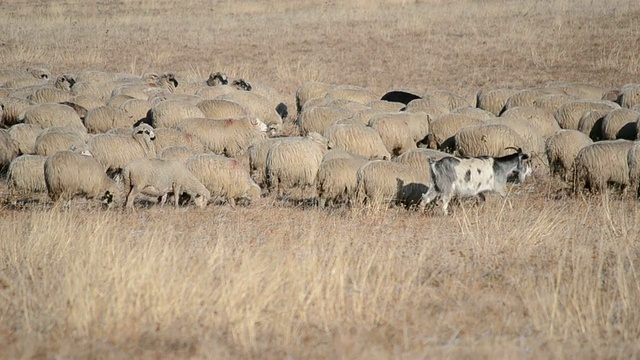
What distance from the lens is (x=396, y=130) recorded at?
616 inches

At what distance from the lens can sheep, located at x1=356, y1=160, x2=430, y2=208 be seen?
1187 centimetres

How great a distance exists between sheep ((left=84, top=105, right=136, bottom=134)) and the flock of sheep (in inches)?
0.9

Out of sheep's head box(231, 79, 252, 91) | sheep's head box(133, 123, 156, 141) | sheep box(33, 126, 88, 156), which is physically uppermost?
sheep's head box(133, 123, 156, 141)

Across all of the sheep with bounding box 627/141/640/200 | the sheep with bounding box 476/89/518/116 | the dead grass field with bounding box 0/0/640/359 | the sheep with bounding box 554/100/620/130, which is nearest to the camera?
the dead grass field with bounding box 0/0/640/359

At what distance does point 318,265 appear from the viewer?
8.09 m

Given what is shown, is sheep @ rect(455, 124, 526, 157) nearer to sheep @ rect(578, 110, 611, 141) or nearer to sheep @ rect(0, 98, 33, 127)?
sheep @ rect(578, 110, 611, 141)

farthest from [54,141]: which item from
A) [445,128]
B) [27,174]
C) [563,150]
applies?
[563,150]

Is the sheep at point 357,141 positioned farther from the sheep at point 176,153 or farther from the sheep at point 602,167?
the sheep at point 602,167

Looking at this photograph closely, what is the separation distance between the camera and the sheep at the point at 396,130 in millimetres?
15641

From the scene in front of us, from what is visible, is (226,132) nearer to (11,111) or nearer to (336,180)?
(336,180)

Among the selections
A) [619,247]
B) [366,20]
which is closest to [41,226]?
[619,247]

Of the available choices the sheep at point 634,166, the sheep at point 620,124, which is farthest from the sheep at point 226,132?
the sheep at point 634,166

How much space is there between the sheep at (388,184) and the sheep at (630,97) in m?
8.61

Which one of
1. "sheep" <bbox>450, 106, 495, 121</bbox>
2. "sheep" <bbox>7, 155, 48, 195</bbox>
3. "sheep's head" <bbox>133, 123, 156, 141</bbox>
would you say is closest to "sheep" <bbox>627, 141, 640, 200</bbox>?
"sheep" <bbox>450, 106, 495, 121</bbox>
